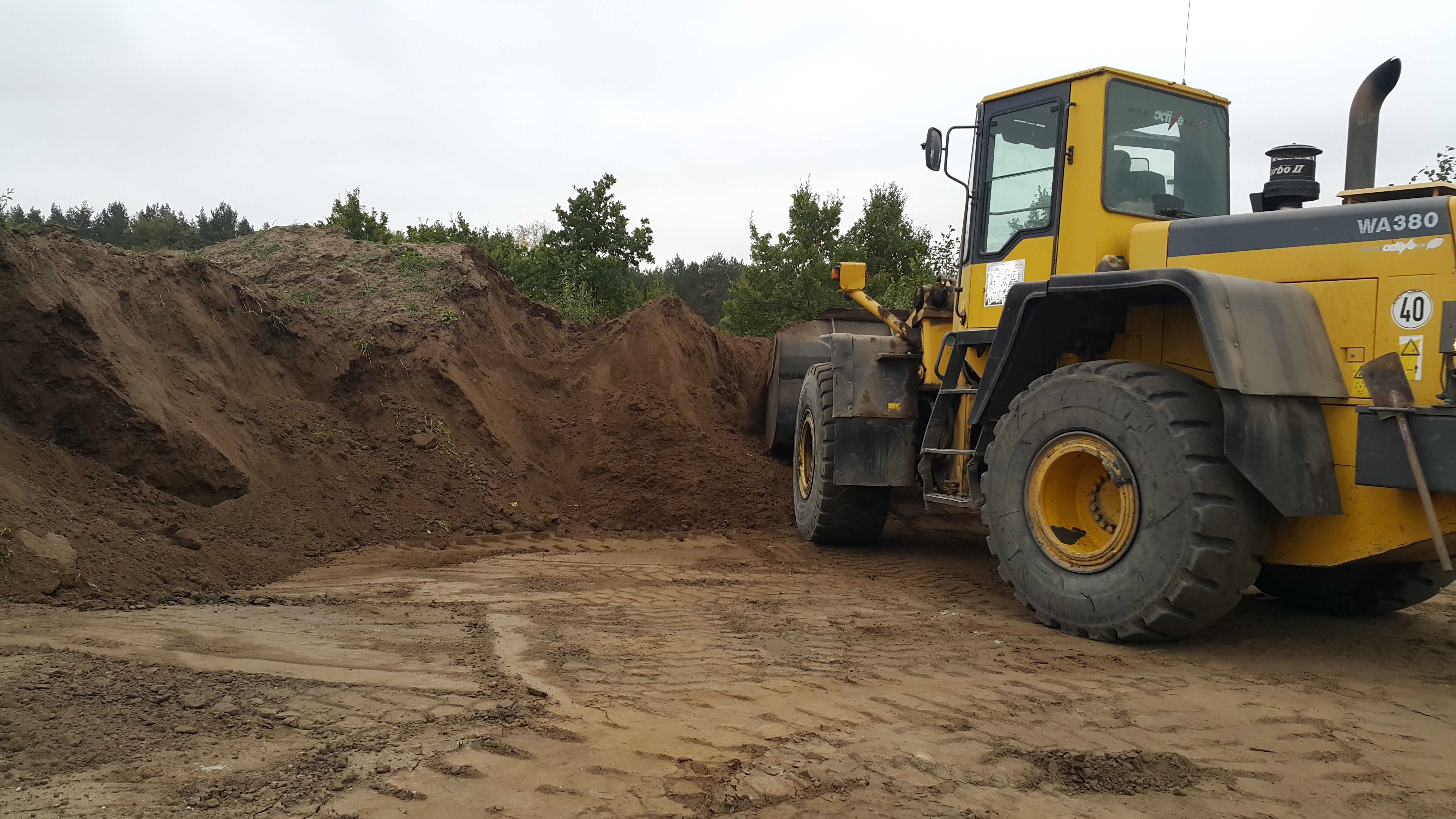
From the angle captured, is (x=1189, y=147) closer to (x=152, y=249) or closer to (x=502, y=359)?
(x=502, y=359)

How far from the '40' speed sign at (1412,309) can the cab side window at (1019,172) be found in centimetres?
214

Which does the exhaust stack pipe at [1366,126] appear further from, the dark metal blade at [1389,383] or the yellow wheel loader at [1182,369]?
the dark metal blade at [1389,383]

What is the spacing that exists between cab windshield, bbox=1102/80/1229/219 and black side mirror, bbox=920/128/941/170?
1117 millimetres

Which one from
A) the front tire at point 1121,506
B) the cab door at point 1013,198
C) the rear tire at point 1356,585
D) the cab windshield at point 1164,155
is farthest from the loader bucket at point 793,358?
the rear tire at point 1356,585

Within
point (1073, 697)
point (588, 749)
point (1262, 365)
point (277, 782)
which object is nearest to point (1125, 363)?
point (1262, 365)

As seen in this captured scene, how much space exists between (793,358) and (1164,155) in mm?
5807

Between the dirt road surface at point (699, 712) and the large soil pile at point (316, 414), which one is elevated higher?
the large soil pile at point (316, 414)

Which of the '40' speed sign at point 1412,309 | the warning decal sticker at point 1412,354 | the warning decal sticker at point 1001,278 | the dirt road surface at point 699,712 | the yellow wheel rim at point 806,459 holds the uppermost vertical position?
the warning decal sticker at point 1001,278

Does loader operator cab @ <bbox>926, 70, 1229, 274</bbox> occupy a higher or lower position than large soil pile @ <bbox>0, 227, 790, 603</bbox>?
higher

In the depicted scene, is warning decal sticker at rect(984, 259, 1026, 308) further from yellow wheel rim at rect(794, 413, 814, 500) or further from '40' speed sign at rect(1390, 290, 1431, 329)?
yellow wheel rim at rect(794, 413, 814, 500)

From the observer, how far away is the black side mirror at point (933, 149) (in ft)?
22.0

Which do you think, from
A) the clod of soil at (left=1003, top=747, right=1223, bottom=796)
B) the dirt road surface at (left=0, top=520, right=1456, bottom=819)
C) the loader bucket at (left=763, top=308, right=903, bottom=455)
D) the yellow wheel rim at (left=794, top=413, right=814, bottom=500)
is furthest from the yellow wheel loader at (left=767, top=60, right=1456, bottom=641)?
the loader bucket at (left=763, top=308, right=903, bottom=455)

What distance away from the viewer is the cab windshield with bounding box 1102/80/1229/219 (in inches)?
237

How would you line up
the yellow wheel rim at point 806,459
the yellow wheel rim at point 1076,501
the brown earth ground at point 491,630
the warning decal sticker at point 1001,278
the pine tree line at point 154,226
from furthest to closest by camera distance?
the pine tree line at point 154,226 < the yellow wheel rim at point 806,459 < the warning decal sticker at point 1001,278 < the yellow wheel rim at point 1076,501 < the brown earth ground at point 491,630
